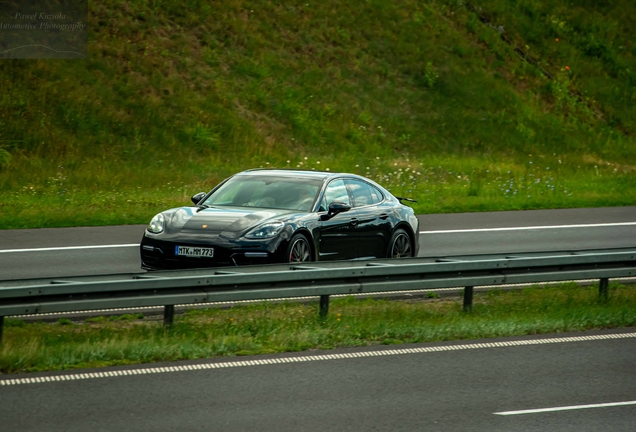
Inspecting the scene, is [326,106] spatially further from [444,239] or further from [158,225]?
[158,225]

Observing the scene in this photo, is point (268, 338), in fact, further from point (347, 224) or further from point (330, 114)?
point (330, 114)

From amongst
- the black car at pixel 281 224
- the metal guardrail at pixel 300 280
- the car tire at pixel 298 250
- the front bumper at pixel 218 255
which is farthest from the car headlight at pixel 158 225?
the metal guardrail at pixel 300 280

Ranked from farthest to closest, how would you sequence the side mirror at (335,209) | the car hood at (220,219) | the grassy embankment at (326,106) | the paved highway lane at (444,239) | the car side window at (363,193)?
1. the grassy embankment at (326,106)
2. the paved highway lane at (444,239)
3. the car side window at (363,193)
4. the side mirror at (335,209)
5. the car hood at (220,219)

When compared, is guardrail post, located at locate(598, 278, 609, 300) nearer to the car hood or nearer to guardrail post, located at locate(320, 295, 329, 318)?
guardrail post, located at locate(320, 295, 329, 318)

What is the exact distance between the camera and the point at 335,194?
44.7 ft

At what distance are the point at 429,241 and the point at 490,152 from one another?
16538 millimetres

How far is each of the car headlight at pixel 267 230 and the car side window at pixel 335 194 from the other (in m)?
1.14

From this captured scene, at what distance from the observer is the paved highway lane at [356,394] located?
6.88 meters

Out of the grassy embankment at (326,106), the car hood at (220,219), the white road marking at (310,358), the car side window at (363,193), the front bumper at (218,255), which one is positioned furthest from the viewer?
the grassy embankment at (326,106)

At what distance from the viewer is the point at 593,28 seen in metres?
44.5

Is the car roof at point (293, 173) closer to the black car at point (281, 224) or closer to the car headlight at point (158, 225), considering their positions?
the black car at point (281, 224)

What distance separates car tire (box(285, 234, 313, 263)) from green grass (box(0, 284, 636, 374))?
2.61ft

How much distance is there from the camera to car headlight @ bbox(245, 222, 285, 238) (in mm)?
11969

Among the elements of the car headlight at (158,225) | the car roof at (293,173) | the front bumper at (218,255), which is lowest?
the front bumper at (218,255)
